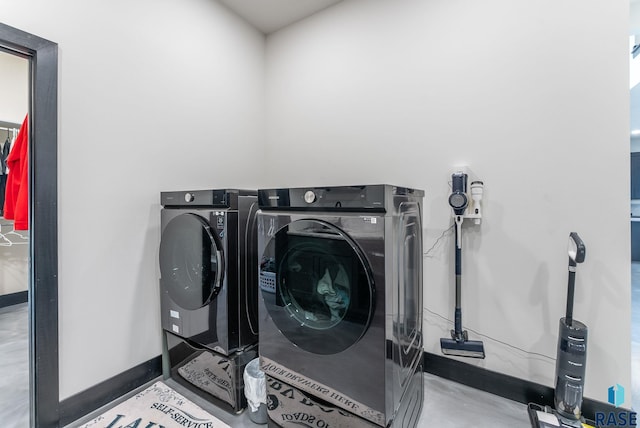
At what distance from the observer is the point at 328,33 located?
99.3 inches

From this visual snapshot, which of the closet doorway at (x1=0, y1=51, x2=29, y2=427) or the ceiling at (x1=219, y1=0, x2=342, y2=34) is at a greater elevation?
the ceiling at (x1=219, y1=0, x2=342, y2=34)

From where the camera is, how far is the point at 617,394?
152 cm

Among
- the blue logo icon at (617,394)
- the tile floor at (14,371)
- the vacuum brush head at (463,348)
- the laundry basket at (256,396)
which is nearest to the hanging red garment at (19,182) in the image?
the tile floor at (14,371)

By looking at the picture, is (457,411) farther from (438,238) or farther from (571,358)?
(438,238)

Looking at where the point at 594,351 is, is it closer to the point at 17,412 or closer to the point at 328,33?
the point at 328,33

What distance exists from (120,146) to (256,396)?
1.73 meters

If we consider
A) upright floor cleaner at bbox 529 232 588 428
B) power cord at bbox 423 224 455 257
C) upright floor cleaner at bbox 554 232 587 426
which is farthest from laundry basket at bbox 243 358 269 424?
upright floor cleaner at bbox 554 232 587 426

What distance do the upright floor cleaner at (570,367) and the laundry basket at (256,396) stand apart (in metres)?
1.44

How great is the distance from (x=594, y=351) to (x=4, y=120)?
539cm

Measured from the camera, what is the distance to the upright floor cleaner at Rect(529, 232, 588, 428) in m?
1.45

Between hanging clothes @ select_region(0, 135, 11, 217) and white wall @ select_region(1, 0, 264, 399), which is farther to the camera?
hanging clothes @ select_region(0, 135, 11, 217)

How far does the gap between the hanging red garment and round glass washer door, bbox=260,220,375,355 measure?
5.25 ft

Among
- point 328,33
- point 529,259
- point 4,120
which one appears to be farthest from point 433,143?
point 4,120

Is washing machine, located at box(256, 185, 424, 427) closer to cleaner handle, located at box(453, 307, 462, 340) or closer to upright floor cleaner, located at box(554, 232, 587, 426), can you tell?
cleaner handle, located at box(453, 307, 462, 340)
